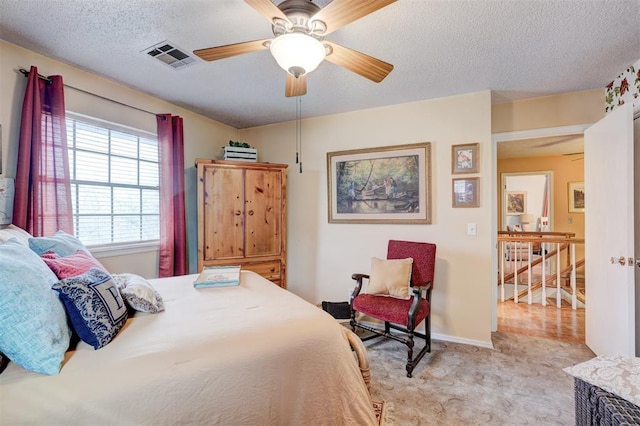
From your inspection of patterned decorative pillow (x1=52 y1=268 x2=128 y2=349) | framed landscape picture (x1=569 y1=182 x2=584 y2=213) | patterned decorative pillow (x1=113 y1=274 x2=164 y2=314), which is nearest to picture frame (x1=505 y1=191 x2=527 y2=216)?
framed landscape picture (x1=569 y1=182 x2=584 y2=213)

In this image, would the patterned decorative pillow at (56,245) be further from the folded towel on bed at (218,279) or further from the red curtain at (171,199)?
the red curtain at (171,199)

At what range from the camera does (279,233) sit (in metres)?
3.52

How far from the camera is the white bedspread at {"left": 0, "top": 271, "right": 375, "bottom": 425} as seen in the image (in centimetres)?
87

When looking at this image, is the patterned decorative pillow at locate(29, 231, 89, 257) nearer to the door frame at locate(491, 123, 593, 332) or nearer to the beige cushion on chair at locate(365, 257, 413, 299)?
the beige cushion on chair at locate(365, 257, 413, 299)

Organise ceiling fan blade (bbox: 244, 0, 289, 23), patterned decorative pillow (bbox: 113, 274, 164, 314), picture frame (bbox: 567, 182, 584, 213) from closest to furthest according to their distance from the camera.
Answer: ceiling fan blade (bbox: 244, 0, 289, 23) < patterned decorative pillow (bbox: 113, 274, 164, 314) < picture frame (bbox: 567, 182, 584, 213)

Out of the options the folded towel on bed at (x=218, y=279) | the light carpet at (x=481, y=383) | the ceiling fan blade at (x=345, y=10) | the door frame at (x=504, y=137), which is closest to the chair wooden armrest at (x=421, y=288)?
A: the light carpet at (x=481, y=383)

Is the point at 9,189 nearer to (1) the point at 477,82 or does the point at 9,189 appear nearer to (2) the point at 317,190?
(2) the point at 317,190

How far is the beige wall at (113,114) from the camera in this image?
200 centimetres

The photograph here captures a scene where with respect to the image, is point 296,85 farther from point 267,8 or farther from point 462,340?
point 462,340

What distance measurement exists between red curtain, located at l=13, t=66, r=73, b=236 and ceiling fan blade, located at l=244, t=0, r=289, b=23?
75.3 inches

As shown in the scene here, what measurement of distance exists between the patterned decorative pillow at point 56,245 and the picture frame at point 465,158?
10.5 feet

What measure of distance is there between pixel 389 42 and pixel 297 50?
945mm

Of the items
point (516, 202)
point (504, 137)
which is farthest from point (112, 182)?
point (516, 202)

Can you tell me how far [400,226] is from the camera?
319cm
